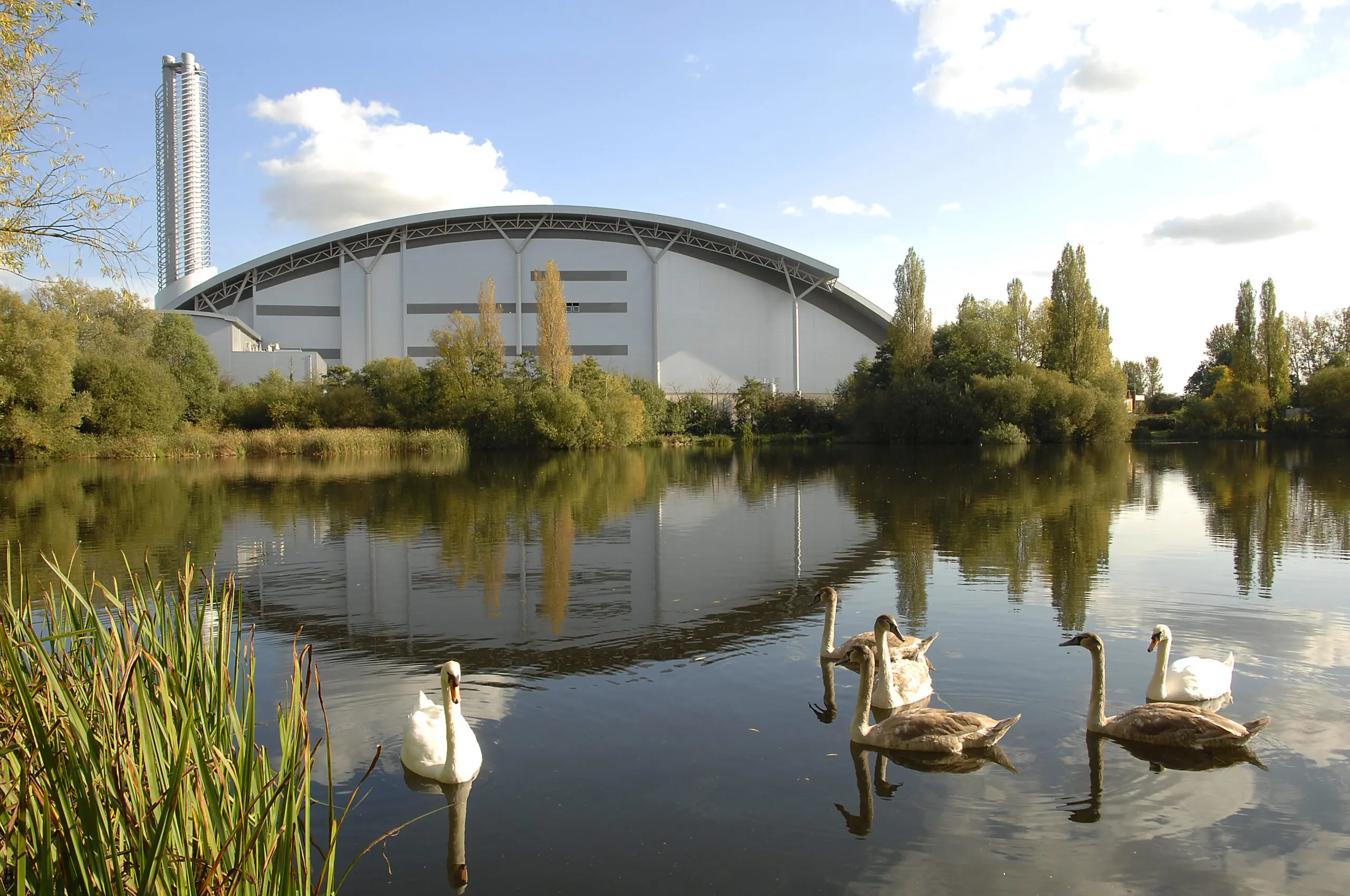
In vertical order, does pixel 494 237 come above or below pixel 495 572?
above

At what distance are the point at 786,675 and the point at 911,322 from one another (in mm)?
53040

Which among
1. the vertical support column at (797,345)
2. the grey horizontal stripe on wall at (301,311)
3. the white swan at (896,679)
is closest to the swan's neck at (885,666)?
the white swan at (896,679)

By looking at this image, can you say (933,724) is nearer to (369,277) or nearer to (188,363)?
(188,363)

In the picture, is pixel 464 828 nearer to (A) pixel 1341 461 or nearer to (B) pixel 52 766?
(B) pixel 52 766

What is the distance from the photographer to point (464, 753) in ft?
18.2

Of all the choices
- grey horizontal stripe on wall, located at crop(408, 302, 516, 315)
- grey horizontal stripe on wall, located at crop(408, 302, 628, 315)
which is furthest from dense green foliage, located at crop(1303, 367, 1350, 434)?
grey horizontal stripe on wall, located at crop(408, 302, 516, 315)

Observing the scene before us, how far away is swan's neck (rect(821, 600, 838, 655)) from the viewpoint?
804 cm

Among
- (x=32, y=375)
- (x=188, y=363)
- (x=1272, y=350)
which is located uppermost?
(x=1272, y=350)

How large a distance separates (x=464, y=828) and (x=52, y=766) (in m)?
2.89

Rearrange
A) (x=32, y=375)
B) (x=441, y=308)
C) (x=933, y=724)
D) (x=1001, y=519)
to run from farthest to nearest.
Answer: (x=441, y=308), (x=32, y=375), (x=1001, y=519), (x=933, y=724)

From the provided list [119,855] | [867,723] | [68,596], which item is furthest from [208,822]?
[867,723]

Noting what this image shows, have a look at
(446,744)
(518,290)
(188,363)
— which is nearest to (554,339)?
(518,290)

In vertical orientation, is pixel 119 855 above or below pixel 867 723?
above

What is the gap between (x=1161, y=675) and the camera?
6805 millimetres
